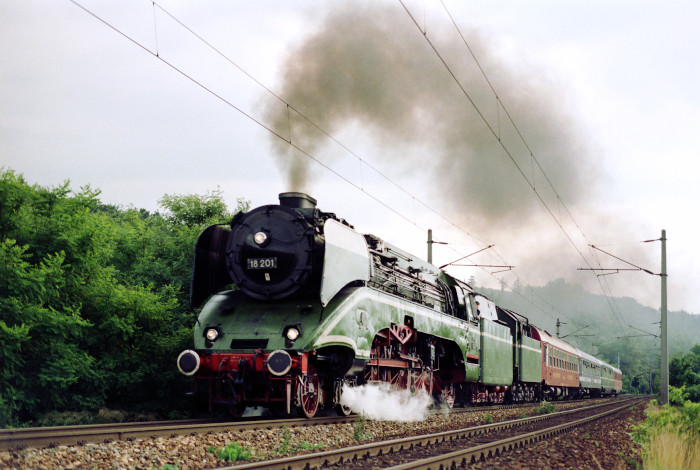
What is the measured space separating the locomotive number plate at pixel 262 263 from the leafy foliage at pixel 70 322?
4.34 m

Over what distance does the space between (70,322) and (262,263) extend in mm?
4603

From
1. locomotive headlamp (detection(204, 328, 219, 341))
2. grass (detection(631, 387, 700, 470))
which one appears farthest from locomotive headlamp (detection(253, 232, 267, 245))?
grass (detection(631, 387, 700, 470))

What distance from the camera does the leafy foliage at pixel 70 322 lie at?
508 inches

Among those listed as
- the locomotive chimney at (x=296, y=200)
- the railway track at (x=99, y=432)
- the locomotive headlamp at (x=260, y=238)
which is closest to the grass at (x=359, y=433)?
the railway track at (x=99, y=432)

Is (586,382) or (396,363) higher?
(396,363)

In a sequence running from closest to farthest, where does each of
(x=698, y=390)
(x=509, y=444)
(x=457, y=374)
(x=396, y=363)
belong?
1. (x=509, y=444)
2. (x=396, y=363)
3. (x=457, y=374)
4. (x=698, y=390)

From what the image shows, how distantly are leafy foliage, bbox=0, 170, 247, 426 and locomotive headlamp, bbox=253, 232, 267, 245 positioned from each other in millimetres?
4566

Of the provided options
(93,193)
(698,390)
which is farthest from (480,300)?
(698,390)

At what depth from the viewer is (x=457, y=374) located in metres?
17.2

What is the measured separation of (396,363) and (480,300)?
663 centimetres

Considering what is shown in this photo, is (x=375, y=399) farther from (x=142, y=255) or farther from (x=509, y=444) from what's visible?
(x=142, y=255)

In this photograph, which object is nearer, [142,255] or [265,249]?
[265,249]

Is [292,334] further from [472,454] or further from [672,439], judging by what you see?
[672,439]

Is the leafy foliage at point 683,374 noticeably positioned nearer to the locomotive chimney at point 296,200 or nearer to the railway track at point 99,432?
the locomotive chimney at point 296,200
